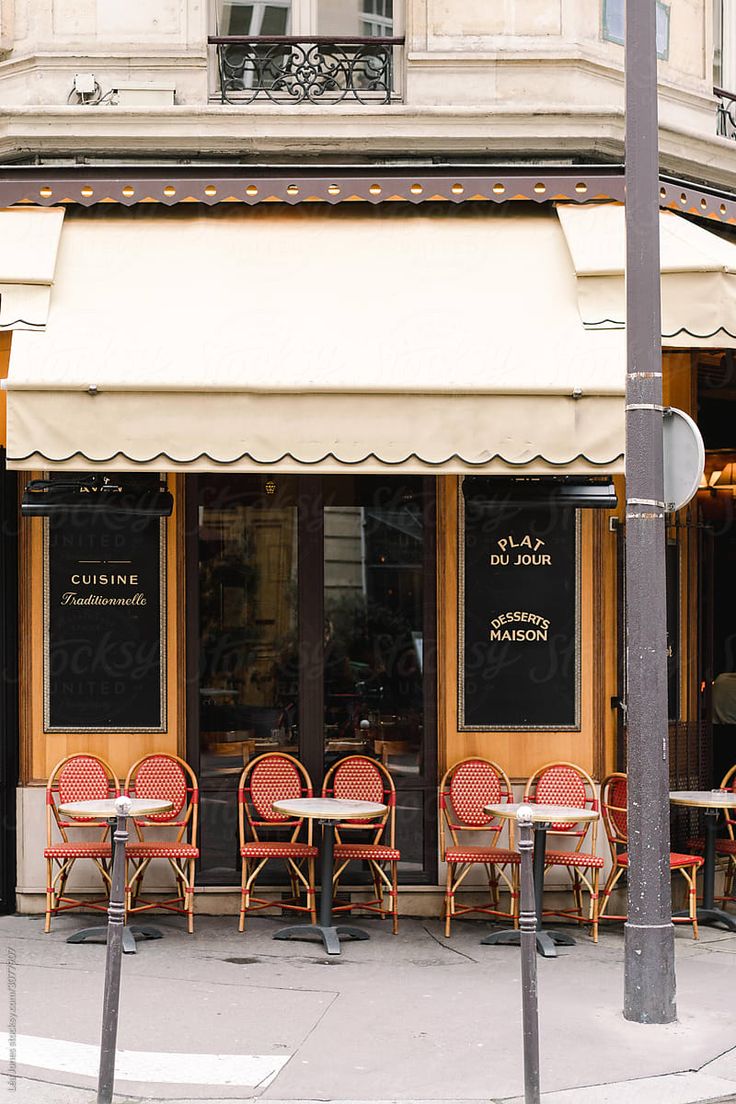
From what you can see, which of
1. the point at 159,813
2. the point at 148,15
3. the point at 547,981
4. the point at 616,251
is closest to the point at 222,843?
the point at 159,813

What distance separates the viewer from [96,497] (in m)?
9.33

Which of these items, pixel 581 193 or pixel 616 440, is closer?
pixel 616 440

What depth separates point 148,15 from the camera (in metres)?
9.81

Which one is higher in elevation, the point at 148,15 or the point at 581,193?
the point at 148,15

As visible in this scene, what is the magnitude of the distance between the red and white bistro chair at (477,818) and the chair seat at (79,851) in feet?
7.26

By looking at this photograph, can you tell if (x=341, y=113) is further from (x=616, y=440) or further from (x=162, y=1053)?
(x=162, y=1053)

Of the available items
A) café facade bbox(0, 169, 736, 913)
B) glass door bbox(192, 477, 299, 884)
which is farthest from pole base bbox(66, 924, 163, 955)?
glass door bbox(192, 477, 299, 884)

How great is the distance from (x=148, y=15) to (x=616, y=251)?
11.9 ft

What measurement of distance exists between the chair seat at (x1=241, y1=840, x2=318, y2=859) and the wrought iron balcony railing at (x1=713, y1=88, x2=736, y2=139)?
6075 mm

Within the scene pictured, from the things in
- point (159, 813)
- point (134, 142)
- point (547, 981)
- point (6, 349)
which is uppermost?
point (134, 142)

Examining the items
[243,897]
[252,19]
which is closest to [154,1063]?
[243,897]

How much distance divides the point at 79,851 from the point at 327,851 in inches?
63.3

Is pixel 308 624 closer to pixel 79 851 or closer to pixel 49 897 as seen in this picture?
pixel 79 851

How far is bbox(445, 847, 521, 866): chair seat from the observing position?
9078mm
